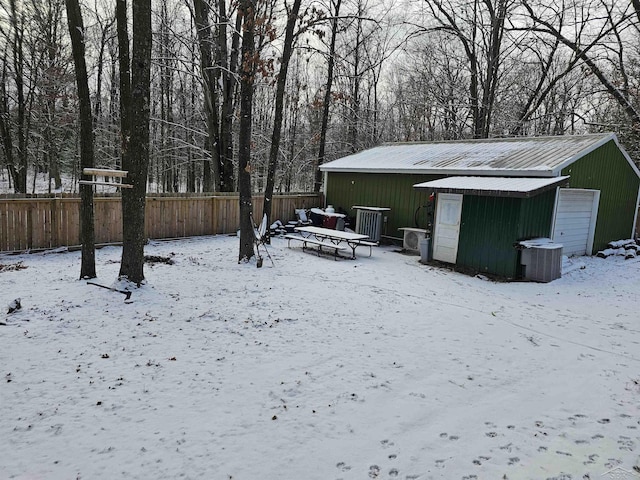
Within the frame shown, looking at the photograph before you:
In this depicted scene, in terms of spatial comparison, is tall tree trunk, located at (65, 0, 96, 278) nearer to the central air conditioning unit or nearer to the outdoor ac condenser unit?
the central air conditioning unit

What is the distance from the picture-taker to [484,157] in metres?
12.0

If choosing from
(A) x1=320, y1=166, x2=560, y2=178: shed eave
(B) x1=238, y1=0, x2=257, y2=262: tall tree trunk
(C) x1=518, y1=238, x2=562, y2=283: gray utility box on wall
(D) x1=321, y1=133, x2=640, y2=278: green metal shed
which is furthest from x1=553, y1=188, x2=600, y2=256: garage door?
(B) x1=238, y1=0, x2=257, y2=262: tall tree trunk

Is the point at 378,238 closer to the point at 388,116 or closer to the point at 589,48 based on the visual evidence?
the point at 589,48

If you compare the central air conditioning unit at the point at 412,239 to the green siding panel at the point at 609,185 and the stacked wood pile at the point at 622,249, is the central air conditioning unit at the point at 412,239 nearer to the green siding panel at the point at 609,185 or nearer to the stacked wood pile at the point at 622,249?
the green siding panel at the point at 609,185

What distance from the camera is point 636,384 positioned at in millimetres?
4391

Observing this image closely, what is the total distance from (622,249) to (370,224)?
22.8 feet

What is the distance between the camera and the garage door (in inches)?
417

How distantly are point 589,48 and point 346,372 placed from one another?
18.6 meters

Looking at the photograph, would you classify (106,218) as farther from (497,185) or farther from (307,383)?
(497,185)

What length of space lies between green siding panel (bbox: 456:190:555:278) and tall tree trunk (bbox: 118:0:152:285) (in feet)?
22.5

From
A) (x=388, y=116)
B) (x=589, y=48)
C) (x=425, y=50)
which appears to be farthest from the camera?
(x=388, y=116)

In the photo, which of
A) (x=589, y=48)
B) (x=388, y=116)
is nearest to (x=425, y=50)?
(x=388, y=116)

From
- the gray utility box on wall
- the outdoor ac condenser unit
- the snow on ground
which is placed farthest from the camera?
the outdoor ac condenser unit

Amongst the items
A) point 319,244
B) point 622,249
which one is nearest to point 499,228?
point 319,244
